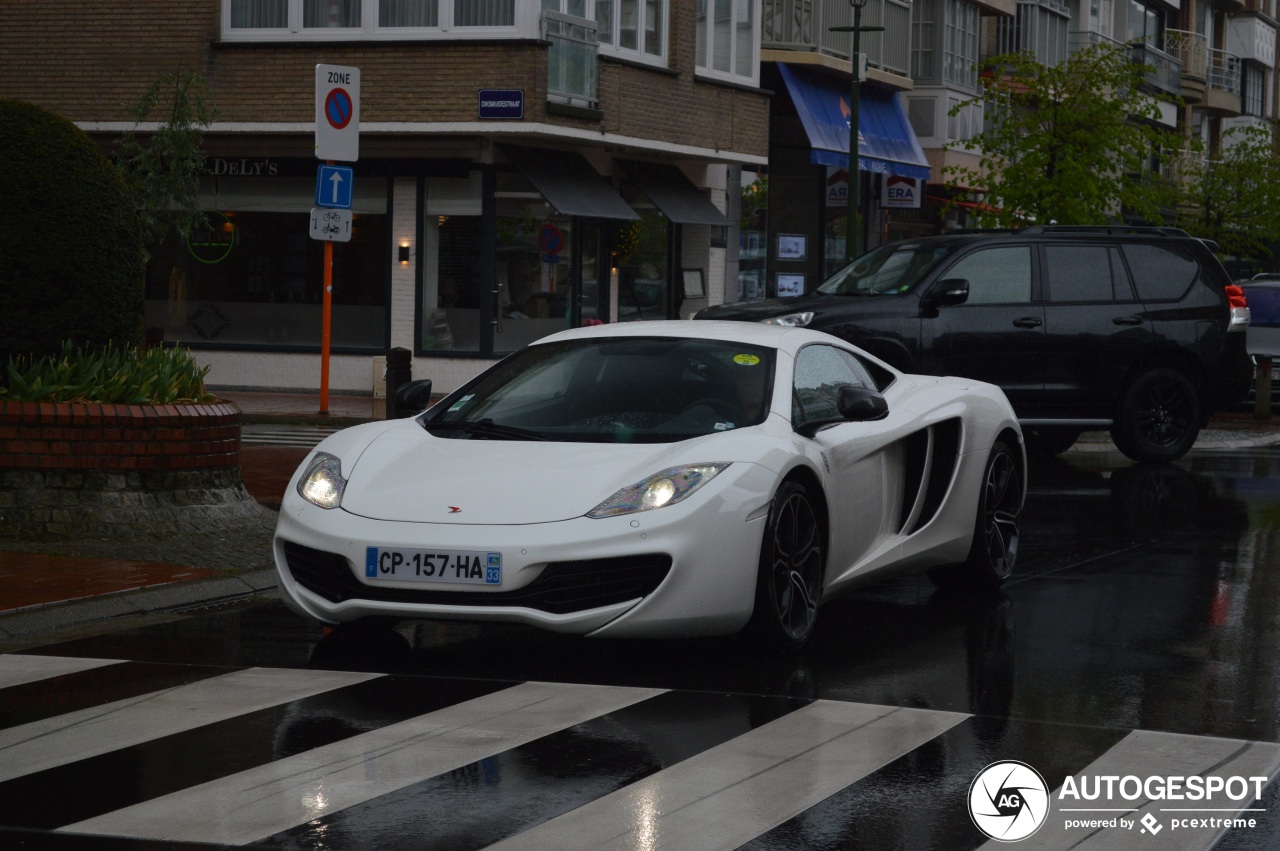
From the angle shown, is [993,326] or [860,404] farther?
[993,326]

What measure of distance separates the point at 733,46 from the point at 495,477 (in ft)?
83.1

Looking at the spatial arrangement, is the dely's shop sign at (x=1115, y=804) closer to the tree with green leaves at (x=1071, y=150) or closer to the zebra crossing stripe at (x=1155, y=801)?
the zebra crossing stripe at (x=1155, y=801)

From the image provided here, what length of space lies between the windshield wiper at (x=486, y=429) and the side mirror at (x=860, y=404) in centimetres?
124

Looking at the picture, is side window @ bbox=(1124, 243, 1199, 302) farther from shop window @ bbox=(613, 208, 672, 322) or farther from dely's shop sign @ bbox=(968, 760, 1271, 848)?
shop window @ bbox=(613, 208, 672, 322)

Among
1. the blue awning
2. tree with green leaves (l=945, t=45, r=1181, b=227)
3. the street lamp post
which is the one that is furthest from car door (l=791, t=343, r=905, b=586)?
the blue awning

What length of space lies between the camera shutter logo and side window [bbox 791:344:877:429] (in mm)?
2480

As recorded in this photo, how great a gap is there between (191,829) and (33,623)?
3476 mm

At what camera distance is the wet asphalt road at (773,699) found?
16.4 ft

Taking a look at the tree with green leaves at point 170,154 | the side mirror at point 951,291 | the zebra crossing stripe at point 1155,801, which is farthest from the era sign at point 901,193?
the zebra crossing stripe at point 1155,801

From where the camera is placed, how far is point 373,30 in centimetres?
2594

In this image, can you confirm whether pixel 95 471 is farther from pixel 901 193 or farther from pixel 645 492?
pixel 901 193

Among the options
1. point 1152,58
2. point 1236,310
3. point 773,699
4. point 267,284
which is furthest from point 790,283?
point 773,699

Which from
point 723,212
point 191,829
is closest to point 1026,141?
point 723,212

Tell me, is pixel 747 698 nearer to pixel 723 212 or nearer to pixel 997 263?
pixel 997 263
